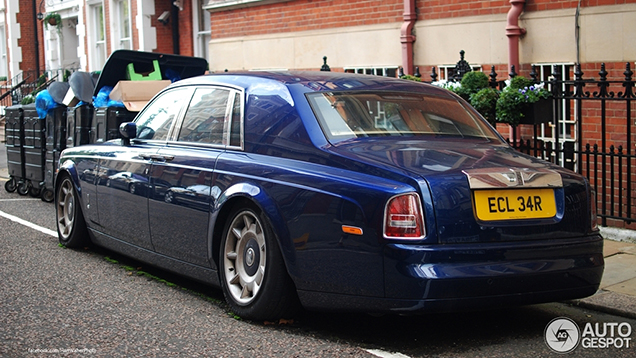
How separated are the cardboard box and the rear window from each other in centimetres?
505

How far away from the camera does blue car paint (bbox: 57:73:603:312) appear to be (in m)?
4.45

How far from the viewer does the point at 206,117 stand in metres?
6.11

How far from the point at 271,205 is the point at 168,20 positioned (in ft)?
55.9

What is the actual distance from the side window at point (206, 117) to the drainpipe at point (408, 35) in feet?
20.7

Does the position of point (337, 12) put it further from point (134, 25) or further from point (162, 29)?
point (134, 25)

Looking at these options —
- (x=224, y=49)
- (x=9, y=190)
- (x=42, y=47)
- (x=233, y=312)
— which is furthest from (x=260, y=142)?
(x=42, y=47)

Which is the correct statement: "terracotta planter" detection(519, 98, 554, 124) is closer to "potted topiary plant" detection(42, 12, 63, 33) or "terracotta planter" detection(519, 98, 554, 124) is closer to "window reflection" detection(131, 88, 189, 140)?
"window reflection" detection(131, 88, 189, 140)

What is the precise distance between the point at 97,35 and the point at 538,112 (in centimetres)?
1888

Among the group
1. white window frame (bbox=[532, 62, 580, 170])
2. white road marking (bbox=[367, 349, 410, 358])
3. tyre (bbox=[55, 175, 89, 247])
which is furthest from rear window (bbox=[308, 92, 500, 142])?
white window frame (bbox=[532, 62, 580, 170])

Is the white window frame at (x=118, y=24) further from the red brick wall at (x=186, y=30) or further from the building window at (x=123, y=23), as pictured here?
the red brick wall at (x=186, y=30)

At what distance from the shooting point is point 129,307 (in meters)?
5.75

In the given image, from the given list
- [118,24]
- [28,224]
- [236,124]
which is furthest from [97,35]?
[236,124]

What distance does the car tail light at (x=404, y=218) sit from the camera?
445 centimetres

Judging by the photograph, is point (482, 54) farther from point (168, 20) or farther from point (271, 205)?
point (168, 20)
